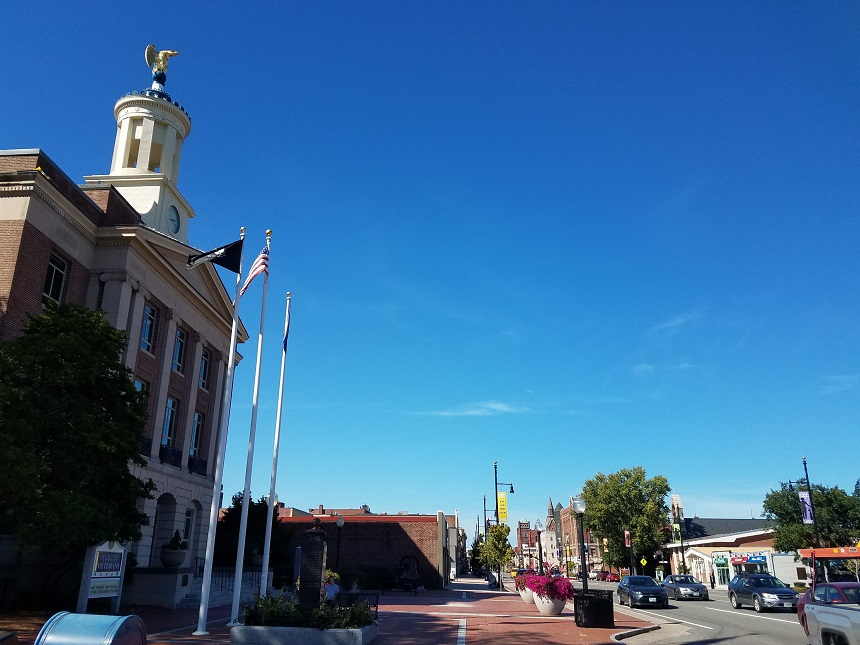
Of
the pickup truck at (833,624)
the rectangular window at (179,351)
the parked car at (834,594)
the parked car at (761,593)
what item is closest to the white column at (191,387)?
the rectangular window at (179,351)

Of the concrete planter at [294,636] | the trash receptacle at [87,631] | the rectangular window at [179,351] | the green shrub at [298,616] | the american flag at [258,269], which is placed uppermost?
the rectangular window at [179,351]

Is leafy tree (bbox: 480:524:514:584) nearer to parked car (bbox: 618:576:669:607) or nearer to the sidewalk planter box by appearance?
parked car (bbox: 618:576:669:607)

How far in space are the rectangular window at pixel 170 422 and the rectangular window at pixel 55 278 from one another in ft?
26.9

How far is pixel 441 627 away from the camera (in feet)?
64.1

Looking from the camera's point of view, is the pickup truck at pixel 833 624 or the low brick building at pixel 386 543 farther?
the low brick building at pixel 386 543

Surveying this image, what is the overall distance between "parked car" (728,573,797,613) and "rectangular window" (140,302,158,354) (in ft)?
94.6

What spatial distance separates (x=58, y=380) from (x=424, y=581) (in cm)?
3671

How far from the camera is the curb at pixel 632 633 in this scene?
56.1ft

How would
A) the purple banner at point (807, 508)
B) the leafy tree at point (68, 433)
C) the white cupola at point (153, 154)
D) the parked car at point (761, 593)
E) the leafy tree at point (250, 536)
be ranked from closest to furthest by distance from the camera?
the leafy tree at point (68, 433) → the parked car at point (761, 593) → the white cupola at point (153, 154) → the leafy tree at point (250, 536) → the purple banner at point (807, 508)

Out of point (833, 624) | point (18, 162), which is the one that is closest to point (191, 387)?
point (18, 162)

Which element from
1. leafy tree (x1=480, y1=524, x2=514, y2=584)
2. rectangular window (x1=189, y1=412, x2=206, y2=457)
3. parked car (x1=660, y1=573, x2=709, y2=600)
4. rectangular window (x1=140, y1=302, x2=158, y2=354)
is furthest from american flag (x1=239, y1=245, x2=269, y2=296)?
leafy tree (x1=480, y1=524, x2=514, y2=584)

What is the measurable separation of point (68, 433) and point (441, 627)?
12.3 meters

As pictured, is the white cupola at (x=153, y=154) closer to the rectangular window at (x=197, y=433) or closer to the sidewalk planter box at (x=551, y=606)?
the rectangular window at (x=197, y=433)

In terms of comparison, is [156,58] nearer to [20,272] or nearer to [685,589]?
[20,272]
